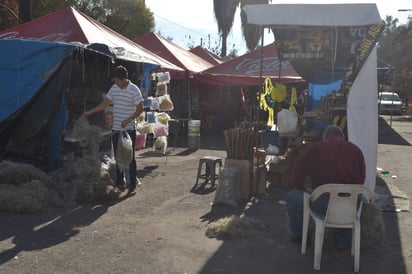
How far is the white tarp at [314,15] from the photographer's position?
264 inches

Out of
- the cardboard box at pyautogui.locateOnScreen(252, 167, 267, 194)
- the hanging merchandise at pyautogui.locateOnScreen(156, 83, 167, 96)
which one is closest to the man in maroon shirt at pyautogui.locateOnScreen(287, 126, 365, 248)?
the cardboard box at pyautogui.locateOnScreen(252, 167, 267, 194)

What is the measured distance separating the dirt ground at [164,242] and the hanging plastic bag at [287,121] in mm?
1347

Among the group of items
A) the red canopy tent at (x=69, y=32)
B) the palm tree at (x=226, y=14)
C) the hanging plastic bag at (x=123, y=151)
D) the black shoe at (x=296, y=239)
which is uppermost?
the palm tree at (x=226, y=14)

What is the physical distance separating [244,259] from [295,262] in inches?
20.0

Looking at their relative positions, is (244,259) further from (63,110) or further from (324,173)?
(63,110)

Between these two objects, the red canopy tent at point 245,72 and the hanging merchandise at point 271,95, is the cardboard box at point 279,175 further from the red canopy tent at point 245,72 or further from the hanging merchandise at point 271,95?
the red canopy tent at point 245,72

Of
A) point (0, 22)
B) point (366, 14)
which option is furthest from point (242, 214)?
point (0, 22)

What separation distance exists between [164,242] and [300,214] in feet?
4.96

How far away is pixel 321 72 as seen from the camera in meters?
9.55

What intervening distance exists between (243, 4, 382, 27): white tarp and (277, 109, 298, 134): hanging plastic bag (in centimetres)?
186

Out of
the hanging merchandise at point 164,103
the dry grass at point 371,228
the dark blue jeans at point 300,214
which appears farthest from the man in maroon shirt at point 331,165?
the hanging merchandise at point 164,103

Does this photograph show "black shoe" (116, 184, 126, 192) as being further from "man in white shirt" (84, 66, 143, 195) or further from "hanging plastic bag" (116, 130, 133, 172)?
"man in white shirt" (84, 66, 143, 195)

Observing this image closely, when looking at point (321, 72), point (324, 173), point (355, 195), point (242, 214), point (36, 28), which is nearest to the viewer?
point (355, 195)

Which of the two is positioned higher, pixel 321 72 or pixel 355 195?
pixel 321 72
